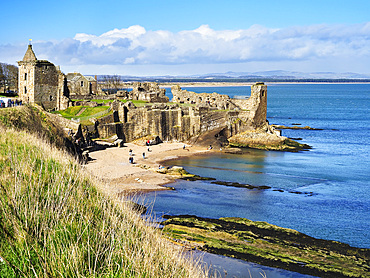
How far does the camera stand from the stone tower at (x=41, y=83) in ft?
160

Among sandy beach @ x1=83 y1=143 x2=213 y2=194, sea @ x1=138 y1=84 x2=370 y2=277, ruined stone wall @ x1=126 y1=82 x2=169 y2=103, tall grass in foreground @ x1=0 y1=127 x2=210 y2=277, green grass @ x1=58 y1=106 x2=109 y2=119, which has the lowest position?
sea @ x1=138 y1=84 x2=370 y2=277

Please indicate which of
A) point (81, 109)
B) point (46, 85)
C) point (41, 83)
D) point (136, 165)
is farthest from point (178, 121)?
point (136, 165)

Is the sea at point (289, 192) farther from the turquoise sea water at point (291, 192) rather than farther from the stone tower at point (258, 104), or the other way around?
the stone tower at point (258, 104)

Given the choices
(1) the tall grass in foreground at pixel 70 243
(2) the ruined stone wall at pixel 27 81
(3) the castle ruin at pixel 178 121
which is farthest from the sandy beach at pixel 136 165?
(2) the ruined stone wall at pixel 27 81

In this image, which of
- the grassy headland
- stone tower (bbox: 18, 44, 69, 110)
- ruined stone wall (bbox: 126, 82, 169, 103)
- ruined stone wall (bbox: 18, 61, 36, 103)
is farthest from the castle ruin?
the grassy headland

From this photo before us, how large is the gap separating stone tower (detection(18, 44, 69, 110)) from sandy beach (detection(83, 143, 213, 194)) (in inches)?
410

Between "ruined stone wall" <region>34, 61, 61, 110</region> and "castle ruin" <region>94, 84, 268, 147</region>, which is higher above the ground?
"ruined stone wall" <region>34, 61, 61, 110</region>

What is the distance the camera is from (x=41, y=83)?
49750mm

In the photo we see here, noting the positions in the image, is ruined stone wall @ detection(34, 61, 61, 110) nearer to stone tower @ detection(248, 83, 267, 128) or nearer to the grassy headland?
stone tower @ detection(248, 83, 267, 128)

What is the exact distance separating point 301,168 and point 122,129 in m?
20.8

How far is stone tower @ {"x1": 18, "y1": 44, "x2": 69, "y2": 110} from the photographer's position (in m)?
48.8

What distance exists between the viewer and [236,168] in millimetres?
39219

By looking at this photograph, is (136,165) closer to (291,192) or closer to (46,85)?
(291,192)

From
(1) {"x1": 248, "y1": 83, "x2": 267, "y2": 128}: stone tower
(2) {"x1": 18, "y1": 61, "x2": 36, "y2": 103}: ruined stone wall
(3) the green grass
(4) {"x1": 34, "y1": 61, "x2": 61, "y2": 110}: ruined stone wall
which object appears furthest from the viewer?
(1) {"x1": 248, "y1": 83, "x2": 267, "y2": 128}: stone tower
